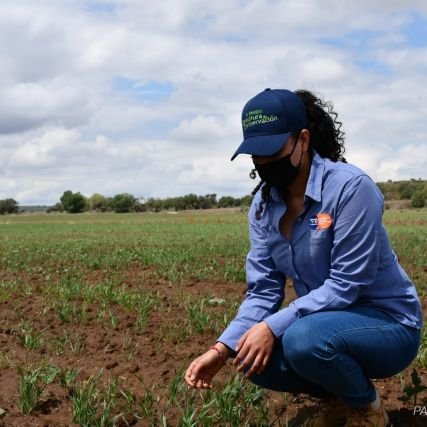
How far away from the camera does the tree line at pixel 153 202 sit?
119 metres

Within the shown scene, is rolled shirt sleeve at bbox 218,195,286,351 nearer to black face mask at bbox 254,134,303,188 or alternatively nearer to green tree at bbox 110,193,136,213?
black face mask at bbox 254,134,303,188

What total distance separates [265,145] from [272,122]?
0.11 m

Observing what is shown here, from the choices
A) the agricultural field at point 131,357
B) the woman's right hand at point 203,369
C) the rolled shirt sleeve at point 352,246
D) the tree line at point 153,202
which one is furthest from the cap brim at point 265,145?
the tree line at point 153,202

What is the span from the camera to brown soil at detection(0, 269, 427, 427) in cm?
346

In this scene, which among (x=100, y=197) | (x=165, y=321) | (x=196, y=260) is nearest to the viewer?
(x=165, y=321)

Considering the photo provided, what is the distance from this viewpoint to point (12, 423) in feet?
10.9

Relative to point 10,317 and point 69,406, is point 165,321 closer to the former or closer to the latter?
point 10,317

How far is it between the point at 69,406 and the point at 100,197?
141289 mm

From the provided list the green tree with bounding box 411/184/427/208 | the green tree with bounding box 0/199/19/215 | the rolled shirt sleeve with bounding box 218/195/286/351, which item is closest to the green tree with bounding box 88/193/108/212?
the green tree with bounding box 0/199/19/215

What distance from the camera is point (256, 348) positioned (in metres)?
2.86

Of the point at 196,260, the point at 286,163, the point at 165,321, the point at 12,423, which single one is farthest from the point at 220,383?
the point at 196,260

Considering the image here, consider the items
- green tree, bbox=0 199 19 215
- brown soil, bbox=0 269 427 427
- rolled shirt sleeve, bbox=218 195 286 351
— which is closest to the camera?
rolled shirt sleeve, bbox=218 195 286 351

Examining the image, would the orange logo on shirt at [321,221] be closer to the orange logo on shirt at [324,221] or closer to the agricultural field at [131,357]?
the orange logo on shirt at [324,221]

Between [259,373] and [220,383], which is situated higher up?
[259,373]
